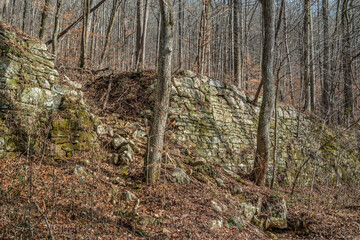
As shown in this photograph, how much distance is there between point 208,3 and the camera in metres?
9.83

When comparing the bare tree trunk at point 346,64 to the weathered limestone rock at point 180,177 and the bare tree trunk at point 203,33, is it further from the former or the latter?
the weathered limestone rock at point 180,177

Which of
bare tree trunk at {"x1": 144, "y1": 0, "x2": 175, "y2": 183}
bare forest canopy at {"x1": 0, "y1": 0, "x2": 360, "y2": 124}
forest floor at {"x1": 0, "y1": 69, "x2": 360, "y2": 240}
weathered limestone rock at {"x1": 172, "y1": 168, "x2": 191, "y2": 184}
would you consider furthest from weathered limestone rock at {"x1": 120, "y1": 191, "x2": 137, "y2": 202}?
bare forest canopy at {"x1": 0, "y1": 0, "x2": 360, "y2": 124}

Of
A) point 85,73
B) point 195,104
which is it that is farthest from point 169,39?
point 85,73

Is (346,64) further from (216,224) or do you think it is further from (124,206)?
(124,206)

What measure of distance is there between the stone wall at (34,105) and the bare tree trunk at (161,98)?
5.75 ft

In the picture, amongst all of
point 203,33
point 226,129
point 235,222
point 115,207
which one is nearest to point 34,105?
point 115,207

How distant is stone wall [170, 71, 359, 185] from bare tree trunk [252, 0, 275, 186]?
1.06m

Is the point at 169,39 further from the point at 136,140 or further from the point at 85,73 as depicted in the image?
the point at 85,73

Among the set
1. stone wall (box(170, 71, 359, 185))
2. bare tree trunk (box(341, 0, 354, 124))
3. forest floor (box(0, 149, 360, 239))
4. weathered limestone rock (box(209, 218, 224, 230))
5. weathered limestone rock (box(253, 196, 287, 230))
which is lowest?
weathered limestone rock (box(253, 196, 287, 230))

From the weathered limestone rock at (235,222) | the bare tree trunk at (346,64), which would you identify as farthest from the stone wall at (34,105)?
the bare tree trunk at (346,64)

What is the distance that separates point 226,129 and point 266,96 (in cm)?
190

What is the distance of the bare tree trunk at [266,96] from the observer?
6586 mm

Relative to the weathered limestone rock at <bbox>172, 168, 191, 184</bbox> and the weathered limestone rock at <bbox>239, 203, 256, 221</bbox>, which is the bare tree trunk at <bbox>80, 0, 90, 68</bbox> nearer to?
the weathered limestone rock at <bbox>172, 168, 191, 184</bbox>

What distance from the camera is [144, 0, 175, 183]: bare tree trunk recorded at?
4535mm
